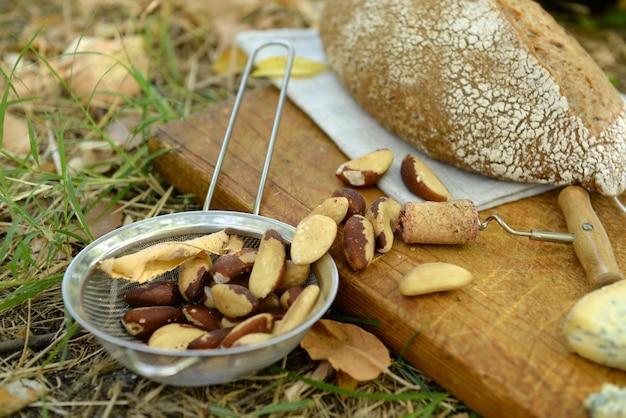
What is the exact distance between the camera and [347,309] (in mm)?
1363

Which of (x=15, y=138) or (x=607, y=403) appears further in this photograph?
(x=15, y=138)

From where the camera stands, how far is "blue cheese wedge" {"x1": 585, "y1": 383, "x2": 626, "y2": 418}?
3.40ft

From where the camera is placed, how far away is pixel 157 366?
3.53 feet

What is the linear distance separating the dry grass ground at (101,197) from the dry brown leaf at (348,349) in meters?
0.04

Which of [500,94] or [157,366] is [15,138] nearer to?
[157,366]

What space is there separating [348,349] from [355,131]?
0.74 metres

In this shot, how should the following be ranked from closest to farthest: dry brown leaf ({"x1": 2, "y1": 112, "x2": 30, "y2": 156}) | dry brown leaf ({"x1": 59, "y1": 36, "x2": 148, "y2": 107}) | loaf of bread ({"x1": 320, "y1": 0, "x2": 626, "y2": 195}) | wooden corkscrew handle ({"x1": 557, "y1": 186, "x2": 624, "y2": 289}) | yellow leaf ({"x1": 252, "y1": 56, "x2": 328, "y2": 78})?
1. wooden corkscrew handle ({"x1": 557, "y1": 186, "x2": 624, "y2": 289})
2. loaf of bread ({"x1": 320, "y1": 0, "x2": 626, "y2": 195})
3. dry brown leaf ({"x1": 2, "y1": 112, "x2": 30, "y2": 156})
4. yellow leaf ({"x1": 252, "y1": 56, "x2": 328, "y2": 78})
5. dry brown leaf ({"x1": 59, "y1": 36, "x2": 148, "y2": 107})

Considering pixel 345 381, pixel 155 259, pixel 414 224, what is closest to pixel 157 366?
pixel 155 259

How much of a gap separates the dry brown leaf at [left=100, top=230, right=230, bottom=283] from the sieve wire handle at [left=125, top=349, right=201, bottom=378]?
20 centimetres

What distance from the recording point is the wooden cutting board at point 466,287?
1128 mm

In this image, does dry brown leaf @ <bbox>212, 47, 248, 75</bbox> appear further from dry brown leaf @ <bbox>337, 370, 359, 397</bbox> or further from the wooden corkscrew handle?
dry brown leaf @ <bbox>337, 370, 359, 397</bbox>

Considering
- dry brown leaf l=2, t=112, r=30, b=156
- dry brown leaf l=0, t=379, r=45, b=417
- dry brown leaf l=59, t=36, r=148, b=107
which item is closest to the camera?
dry brown leaf l=0, t=379, r=45, b=417

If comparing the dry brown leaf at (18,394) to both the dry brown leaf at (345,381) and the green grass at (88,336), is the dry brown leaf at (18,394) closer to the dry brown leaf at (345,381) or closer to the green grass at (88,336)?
the green grass at (88,336)

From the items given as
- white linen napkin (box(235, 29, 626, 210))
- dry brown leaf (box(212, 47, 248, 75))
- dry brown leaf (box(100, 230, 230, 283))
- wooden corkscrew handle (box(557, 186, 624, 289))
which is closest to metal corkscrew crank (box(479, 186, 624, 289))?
wooden corkscrew handle (box(557, 186, 624, 289))
